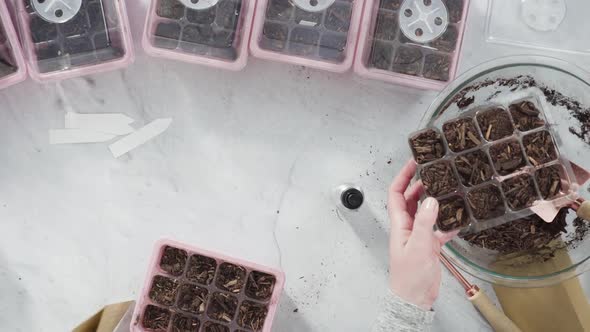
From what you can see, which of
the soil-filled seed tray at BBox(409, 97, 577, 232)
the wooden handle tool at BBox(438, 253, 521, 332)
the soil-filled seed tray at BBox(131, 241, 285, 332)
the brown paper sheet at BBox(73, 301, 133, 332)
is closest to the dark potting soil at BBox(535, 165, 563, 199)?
the soil-filled seed tray at BBox(409, 97, 577, 232)

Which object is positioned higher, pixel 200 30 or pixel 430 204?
pixel 200 30

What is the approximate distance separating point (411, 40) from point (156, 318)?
2.10ft

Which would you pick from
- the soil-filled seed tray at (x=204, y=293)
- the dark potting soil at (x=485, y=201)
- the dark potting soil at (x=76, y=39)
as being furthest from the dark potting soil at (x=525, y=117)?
the dark potting soil at (x=76, y=39)

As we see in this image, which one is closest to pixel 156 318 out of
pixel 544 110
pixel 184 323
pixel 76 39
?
pixel 184 323

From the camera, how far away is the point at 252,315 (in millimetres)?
930

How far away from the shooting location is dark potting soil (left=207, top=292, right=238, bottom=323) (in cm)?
93

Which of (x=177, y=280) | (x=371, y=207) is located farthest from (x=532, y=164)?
(x=177, y=280)

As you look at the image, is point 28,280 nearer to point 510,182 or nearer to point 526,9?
point 510,182

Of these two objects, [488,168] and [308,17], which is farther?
[308,17]

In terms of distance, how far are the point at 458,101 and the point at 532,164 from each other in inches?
5.9

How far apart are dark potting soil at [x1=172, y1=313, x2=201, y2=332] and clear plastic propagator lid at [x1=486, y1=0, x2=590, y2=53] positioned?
725 millimetres

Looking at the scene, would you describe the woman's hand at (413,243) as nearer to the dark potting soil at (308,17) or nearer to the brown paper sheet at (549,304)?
the brown paper sheet at (549,304)

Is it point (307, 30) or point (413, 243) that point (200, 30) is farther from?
point (413, 243)

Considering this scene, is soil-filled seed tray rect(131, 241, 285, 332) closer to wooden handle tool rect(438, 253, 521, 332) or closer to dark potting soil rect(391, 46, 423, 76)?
wooden handle tool rect(438, 253, 521, 332)
